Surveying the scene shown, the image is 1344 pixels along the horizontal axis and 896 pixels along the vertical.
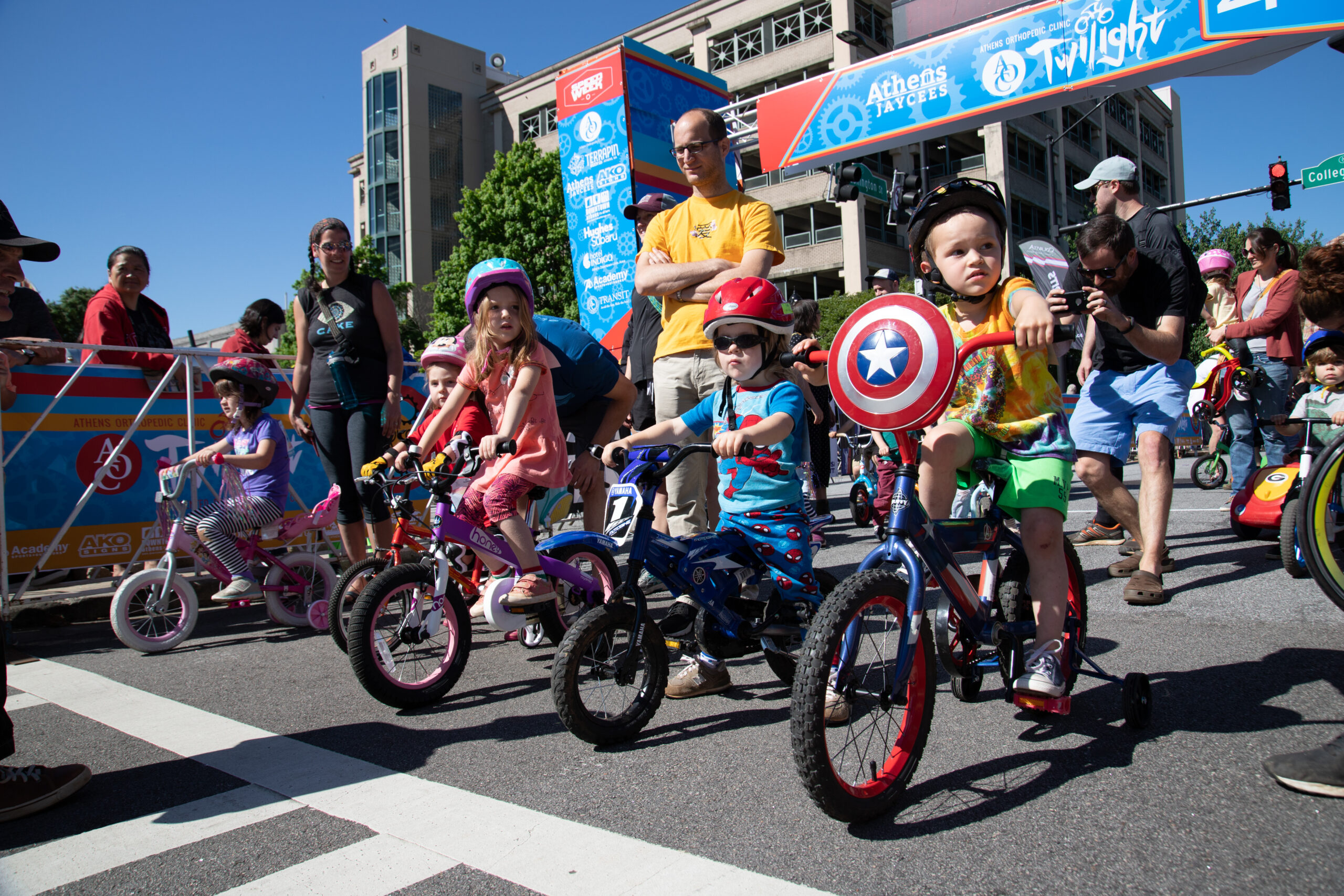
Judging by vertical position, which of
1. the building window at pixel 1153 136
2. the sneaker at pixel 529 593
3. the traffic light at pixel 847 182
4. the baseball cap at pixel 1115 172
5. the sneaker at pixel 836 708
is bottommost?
the sneaker at pixel 836 708

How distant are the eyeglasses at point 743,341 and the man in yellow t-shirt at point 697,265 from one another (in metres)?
0.95

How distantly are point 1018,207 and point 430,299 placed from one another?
34.5 meters

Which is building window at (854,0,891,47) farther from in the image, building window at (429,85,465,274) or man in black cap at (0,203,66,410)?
man in black cap at (0,203,66,410)

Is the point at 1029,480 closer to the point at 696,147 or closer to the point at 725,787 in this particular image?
the point at 725,787

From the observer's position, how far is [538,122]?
168 ft

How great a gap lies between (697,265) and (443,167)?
54687mm

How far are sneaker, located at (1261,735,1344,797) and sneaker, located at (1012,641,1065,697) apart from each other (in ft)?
1.70

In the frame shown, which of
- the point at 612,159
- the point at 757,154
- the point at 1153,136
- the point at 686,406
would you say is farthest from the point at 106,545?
the point at 1153,136

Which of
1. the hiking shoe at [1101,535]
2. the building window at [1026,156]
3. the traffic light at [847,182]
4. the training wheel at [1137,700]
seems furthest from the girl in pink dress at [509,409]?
the building window at [1026,156]

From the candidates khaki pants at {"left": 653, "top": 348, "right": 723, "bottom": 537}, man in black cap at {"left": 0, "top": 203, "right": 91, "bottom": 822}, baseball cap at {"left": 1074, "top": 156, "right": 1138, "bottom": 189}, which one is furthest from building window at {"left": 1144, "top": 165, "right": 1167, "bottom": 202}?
man in black cap at {"left": 0, "top": 203, "right": 91, "bottom": 822}

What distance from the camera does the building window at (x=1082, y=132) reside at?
146ft

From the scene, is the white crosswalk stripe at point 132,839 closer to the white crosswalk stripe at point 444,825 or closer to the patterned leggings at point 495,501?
the white crosswalk stripe at point 444,825

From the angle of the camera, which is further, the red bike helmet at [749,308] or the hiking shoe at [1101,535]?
the hiking shoe at [1101,535]

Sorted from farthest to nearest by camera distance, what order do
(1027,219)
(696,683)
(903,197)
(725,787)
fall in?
(1027,219) < (903,197) < (696,683) < (725,787)
